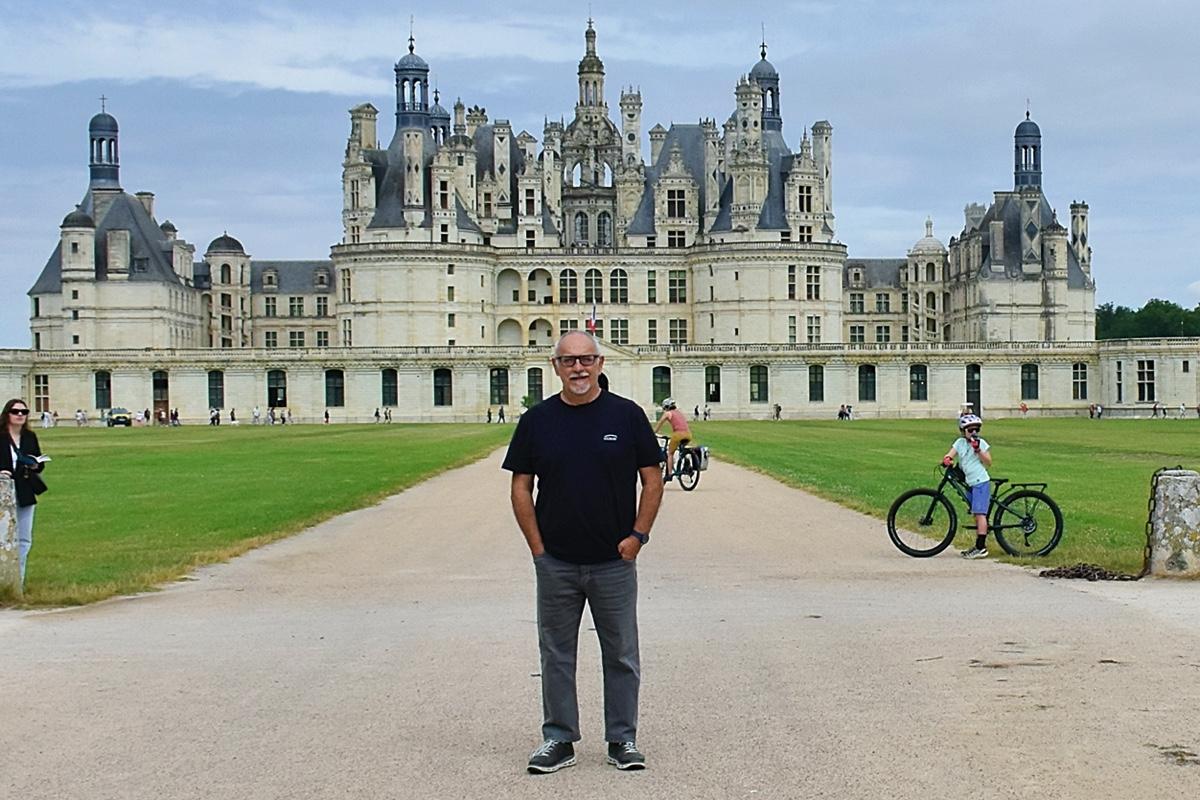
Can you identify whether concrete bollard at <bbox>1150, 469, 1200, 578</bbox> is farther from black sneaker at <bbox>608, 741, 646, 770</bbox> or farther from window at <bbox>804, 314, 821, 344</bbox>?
window at <bbox>804, 314, 821, 344</bbox>

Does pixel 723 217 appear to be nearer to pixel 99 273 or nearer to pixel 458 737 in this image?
pixel 99 273

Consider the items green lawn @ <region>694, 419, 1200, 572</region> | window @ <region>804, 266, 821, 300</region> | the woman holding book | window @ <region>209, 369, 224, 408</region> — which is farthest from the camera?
window @ <region>804, 266, 821, 300</region>

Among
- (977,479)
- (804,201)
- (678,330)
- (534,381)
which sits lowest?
(977,479)

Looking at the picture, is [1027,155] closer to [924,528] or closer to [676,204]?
[676,204]

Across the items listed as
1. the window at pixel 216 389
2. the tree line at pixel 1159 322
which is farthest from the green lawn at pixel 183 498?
the tree line at pixel 1159 322

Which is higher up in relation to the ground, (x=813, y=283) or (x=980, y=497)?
(x=813, y=283)

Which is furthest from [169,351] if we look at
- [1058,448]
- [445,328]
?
[1058,448]

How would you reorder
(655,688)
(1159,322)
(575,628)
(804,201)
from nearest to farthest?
(575,628), (655,688), (804,201), (1159,322)

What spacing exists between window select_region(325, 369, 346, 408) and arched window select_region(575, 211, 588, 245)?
2460 cm

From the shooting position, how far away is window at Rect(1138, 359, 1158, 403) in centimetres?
9769

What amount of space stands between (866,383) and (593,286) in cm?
2113

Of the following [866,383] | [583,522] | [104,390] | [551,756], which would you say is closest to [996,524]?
[583,522]

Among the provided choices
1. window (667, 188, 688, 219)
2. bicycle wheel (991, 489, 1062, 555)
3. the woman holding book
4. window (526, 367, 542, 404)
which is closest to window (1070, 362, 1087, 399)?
window (667, 188, 688, 219)

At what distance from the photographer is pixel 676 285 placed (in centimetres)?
11250
